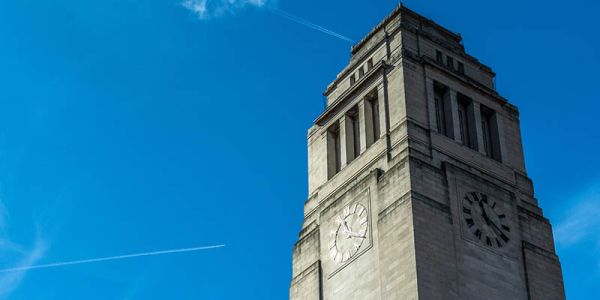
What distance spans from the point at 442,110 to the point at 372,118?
4.23 meters

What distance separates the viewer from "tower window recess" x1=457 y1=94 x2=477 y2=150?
68.3 metres

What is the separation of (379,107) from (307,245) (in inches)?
364

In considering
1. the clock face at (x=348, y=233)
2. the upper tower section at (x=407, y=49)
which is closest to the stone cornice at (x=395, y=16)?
the upper tower section at (x=407, y=49)

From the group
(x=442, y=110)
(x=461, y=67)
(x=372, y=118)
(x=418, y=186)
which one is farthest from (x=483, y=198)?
(x=461, y=67)

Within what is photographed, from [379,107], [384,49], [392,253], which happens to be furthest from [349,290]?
[384,49]

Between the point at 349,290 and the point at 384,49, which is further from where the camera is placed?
the point at 384,49

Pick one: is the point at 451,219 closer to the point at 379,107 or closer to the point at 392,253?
the point at 392,253

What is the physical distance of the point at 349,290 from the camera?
6166cm

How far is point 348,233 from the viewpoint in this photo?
6394 centimetres

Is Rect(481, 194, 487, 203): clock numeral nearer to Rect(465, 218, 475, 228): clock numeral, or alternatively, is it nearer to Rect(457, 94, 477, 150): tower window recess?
Rect(465, 218, 475, 228): clock numeral

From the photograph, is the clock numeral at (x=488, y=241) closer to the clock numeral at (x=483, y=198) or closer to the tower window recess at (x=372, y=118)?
the clock numeral at (x=483, y=198)

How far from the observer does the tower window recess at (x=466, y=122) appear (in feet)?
224

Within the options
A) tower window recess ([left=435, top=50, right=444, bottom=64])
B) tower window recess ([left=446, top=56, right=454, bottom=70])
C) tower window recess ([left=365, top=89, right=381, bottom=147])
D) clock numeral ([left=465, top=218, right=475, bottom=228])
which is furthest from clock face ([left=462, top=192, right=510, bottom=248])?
tower window recess ([left=435, top=50, right=444, bottom=64])

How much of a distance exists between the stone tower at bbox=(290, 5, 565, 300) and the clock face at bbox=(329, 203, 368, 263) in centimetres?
8
